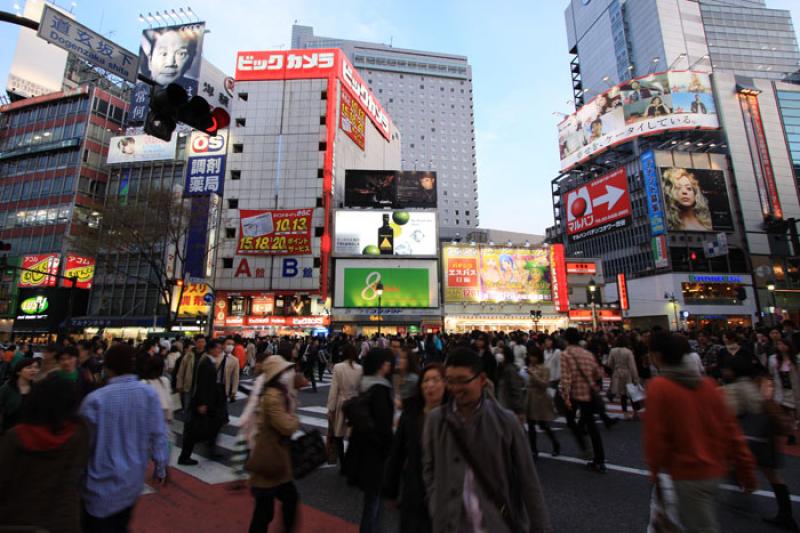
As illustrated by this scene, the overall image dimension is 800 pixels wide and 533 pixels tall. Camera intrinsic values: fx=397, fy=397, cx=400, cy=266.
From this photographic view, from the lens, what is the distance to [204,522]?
4234mm

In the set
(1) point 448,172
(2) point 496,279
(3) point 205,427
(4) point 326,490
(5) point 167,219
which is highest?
(1) point 448,172

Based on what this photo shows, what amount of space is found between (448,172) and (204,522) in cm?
10520

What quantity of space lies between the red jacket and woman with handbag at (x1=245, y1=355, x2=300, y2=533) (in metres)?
2.65

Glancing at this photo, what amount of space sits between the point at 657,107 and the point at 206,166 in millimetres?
50496

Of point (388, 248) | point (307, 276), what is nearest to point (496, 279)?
point (388, 248)

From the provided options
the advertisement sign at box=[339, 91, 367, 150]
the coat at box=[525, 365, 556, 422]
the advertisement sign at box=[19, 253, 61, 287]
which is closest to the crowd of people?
the coat at box=[525, 365, 556, 422]

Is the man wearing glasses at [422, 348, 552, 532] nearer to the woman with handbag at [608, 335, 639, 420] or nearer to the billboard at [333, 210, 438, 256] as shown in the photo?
the woman with handbag at [608, 335, 639, 420]

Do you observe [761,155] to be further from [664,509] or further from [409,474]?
[409,474]

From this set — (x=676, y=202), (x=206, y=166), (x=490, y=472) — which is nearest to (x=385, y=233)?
(x=206, y=166)

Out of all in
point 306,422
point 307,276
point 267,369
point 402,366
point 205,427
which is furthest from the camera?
point 307,276

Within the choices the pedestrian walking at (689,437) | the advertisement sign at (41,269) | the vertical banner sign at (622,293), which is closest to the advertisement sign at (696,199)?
the vertical banner sign at (622,293)

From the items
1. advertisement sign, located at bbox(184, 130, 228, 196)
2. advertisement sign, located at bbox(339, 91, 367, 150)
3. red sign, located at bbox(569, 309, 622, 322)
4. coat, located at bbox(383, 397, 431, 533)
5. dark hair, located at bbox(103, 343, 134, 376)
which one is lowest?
coat, located at bbox(383, 397, 431, 533)

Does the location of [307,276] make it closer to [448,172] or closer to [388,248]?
[388,248]

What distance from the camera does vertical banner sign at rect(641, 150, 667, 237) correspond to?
141 feet
